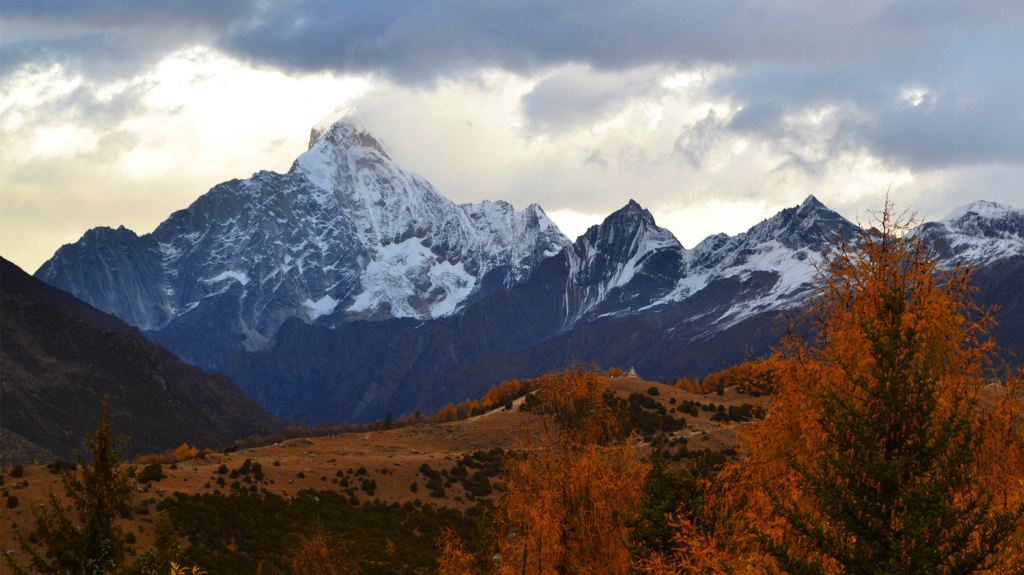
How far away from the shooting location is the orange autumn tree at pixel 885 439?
1716 centimetres

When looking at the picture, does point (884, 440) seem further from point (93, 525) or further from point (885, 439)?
point (93, 525)

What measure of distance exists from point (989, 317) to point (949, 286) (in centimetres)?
99

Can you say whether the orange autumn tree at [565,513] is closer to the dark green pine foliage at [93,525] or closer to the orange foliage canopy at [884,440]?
the orange foliage canopy at [884,440]

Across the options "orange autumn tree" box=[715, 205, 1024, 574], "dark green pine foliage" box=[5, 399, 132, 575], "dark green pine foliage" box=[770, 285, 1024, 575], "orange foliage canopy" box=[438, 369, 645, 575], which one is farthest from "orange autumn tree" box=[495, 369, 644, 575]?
"dark green pine foliage" box=[770, 285, 1024, 575]

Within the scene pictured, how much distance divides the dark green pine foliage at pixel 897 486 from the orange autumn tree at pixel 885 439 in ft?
0.08

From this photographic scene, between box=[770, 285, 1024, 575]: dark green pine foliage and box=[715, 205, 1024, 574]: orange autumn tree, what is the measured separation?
0.08ft

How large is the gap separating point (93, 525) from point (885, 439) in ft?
64.8

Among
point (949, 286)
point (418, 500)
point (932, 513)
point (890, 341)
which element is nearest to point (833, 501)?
point (932, 513)

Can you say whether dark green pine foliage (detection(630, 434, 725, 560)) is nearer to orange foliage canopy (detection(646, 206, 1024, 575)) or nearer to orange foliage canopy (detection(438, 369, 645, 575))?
orange foliage canopy (detection(438, 369, 645, 575))

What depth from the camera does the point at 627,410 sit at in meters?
104

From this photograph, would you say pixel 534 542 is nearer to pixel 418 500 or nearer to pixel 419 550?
pixel 419 550

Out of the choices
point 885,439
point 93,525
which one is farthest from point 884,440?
point 93,525

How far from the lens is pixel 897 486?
17469 millimetres

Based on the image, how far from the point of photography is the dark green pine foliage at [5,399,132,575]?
26969 millimetres
